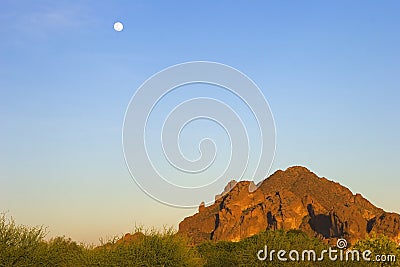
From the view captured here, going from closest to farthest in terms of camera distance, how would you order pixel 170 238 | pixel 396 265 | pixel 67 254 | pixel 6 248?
pixel 6 248 → pixel 170 238 → pixel 67 254 → pixel 396 265

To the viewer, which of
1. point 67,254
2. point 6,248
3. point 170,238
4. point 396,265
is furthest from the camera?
point 396,265

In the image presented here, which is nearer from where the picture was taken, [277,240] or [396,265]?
[277,240]

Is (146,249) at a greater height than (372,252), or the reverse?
(372,252)

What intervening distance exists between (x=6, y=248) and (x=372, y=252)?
51835 mm

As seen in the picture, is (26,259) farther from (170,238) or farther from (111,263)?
(170,238)

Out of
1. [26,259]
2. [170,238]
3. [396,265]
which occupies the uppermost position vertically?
[396,265]

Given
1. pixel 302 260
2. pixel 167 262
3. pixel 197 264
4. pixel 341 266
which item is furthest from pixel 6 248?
pixel 341 266

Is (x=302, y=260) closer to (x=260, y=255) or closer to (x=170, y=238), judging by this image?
(x=260, y=255)

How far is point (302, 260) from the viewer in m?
56.7

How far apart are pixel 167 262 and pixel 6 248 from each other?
580 inches

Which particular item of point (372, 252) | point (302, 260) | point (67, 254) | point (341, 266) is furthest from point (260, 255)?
point (372, 252)

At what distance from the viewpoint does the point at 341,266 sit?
58281mm

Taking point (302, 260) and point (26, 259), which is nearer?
point (26, 259)

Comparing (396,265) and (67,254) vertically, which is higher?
(396,265)
